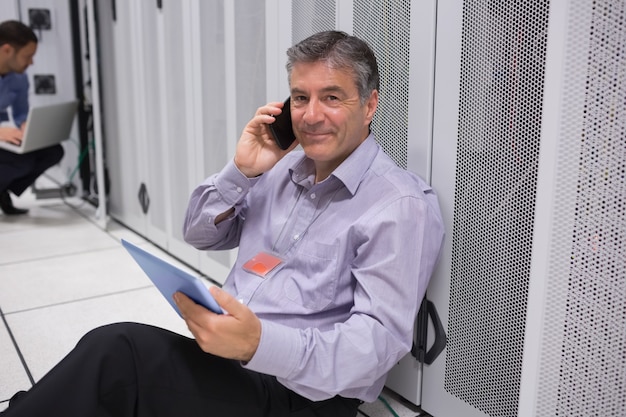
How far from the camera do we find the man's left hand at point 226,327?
121 centimetres

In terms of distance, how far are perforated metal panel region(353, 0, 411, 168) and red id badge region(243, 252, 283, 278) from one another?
0.51m

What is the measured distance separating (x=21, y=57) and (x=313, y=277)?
13.0 ft

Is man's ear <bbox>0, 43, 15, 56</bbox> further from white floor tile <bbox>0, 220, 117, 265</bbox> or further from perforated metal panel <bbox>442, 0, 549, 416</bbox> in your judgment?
perforated metal panel <bbox>442, 0, 549, 416</bbox>

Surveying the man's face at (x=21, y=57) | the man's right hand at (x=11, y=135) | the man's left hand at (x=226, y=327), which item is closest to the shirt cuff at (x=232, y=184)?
the man's left hand at (x=226, y=327)

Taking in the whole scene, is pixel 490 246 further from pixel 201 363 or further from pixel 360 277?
pixel 201 363

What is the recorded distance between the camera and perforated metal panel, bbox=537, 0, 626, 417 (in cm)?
101

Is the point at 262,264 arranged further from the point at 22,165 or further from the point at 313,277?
the point at 22,165

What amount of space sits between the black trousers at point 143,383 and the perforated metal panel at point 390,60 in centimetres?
84

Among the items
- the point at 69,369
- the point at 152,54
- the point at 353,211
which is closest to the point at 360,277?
the point at 353,211

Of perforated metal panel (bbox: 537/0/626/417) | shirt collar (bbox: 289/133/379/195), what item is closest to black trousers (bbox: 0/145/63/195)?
shirt collar (bbox: 289/133/379/195)

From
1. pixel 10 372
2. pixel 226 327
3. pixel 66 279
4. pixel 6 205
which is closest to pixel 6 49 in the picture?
pixel 6 205

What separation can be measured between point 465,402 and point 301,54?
109cm

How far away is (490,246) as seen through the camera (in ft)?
5.15

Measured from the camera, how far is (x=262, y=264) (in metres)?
1.66
